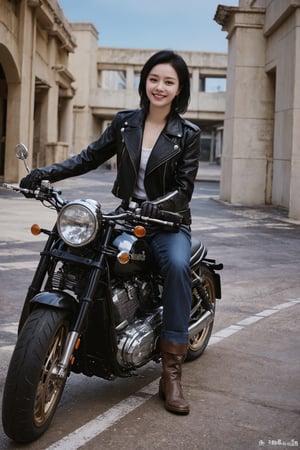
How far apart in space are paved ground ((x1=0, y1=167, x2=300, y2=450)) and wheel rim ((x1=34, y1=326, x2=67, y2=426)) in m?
0.12

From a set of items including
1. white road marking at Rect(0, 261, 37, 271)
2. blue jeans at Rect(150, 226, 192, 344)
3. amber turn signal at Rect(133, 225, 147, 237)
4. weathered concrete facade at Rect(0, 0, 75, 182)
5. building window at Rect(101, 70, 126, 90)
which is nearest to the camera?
amber turn signal at Rect(133, 225, 147, 237)

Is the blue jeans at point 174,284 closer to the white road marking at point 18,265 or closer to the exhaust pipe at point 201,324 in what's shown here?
the exhaust pipe at point 201,324

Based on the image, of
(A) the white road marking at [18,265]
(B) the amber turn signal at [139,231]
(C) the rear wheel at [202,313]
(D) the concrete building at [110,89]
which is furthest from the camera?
(D) the concrete building at [110,89]

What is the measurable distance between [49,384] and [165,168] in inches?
56.0

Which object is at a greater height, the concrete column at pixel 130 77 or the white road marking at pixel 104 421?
the concrete column at pixel 130 77

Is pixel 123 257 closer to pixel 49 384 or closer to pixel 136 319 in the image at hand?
pixel 136 319

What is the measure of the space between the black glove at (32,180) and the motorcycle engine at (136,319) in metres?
0.72

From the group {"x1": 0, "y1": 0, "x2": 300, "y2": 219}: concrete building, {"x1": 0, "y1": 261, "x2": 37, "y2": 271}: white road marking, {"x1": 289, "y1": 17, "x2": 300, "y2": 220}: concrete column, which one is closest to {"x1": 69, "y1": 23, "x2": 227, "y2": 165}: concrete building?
{"x1": 0, "y1": 0, "x2": 300, "y2": 219}: concrete building

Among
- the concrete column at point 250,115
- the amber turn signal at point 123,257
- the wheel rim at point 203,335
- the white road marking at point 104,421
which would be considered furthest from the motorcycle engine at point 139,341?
the concrete column at point 250,115

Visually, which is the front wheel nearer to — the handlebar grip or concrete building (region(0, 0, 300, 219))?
the handlebar grip

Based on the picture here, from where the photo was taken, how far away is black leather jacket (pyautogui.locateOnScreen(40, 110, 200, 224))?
4410 mm

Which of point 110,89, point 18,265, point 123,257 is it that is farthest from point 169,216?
point 110,89

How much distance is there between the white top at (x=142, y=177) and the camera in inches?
176

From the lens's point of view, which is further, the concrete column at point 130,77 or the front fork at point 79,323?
the concrete column at point 130,77
